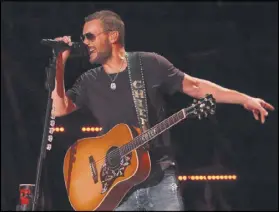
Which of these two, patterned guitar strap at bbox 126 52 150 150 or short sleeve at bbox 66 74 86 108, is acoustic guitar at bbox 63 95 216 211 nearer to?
patterned guitar strap at bbox 126 52 150 150

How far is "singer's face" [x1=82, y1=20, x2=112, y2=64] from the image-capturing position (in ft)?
Answer: 11.0

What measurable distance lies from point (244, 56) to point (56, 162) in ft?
7.57

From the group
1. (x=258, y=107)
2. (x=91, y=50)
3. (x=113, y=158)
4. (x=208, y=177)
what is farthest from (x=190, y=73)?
(x=258, y=107)

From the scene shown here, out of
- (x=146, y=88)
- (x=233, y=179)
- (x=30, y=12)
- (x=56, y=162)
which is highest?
(x=30, y=12)

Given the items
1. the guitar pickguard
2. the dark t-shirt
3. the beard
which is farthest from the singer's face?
the guitar pickguard

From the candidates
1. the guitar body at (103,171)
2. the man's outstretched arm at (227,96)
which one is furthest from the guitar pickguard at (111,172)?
the man's outstretched arm at (227,96)

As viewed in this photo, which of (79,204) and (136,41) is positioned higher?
(136,41)

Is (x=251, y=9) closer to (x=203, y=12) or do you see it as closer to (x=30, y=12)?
(x=203, y=12)

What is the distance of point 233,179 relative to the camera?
6.08 metres

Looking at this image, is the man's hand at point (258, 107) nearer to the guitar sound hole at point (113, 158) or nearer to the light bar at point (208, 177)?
the guitar sound hole at point (113, 158)

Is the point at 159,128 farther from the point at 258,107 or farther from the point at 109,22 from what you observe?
the point at 109,22

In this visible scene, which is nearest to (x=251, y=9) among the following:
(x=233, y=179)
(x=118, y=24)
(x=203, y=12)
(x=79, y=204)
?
(x=203, y=12)

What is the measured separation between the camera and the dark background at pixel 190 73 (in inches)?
216

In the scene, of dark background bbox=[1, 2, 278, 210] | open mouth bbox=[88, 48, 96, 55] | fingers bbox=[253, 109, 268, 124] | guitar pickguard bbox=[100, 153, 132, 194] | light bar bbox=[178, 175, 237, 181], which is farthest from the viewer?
light bar bbox=[178, 175, 237, 181]
